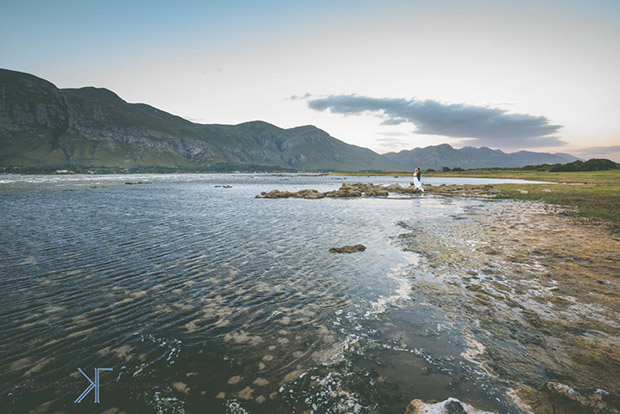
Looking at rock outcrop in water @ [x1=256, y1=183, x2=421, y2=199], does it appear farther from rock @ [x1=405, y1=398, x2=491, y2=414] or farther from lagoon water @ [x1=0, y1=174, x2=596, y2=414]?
rock @ [x1=405, y1=398, x2=491, y2=414]

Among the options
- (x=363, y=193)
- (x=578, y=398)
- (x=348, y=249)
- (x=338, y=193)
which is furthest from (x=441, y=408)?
(x=363, y=193)

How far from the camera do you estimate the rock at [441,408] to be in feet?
16.8

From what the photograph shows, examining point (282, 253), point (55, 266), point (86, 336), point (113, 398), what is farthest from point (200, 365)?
point (55, 266)

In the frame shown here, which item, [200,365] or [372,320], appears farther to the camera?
[372,320]

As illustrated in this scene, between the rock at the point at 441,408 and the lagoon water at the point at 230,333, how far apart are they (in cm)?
39

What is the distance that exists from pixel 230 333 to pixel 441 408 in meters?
5.96

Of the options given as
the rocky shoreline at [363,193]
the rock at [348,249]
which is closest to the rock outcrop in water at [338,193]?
the rocky shoreline at [363,193]

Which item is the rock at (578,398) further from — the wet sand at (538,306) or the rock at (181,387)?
the rock at (181,387)

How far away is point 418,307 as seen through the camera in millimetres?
10109

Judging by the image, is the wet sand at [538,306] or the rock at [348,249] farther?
the rock at [348,249]

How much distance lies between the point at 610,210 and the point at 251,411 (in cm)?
3612

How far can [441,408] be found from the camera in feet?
17.0

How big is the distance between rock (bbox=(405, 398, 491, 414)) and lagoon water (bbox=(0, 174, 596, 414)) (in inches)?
15.3

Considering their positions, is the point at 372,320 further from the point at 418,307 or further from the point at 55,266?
the point at 55,266
